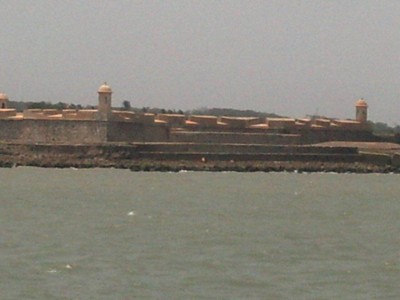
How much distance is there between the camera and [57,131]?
150 feet

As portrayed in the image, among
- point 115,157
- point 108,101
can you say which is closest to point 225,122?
point 108,101

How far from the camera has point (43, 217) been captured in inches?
776

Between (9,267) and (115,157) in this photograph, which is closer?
(9,267)

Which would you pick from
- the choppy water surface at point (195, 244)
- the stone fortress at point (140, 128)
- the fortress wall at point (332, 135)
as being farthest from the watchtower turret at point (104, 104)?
the choppy water surface at point (195, 244)

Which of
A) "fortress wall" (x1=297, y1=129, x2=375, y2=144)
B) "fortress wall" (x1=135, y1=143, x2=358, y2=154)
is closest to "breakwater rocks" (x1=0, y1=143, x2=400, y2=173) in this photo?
"fortress wall" (x1=135, y1=143, x2=358, y2=154)

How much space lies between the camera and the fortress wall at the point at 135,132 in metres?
46.1

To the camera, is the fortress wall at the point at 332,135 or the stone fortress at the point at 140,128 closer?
the stone fortress at the point at 140,128

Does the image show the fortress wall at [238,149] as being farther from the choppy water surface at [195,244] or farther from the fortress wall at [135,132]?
the choppy water surface at [195,244]

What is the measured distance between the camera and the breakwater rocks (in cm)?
4134

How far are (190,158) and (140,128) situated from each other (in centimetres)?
566

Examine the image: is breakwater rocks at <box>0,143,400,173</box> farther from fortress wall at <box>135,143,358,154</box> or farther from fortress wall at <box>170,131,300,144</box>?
fortress wall at <box>170,131,300,144</box>

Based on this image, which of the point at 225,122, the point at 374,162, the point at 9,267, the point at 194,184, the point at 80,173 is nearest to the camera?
the point at 9,267

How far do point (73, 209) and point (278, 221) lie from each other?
3.87 metres

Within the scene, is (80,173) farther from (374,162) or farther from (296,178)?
(374,162)
